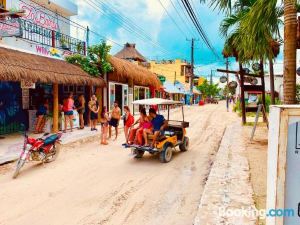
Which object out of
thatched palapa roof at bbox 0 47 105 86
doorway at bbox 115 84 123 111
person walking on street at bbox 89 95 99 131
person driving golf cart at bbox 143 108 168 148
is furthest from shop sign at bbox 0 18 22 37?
doorway at bbox 115 84 123 111

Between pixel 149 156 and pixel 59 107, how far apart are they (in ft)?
23.0

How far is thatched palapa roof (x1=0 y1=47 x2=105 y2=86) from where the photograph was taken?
11094mm

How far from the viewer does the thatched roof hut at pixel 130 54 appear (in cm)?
4316

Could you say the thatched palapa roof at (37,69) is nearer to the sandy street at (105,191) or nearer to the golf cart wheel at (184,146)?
the sandy street at (105,191)

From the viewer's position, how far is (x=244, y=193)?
5.61 meters

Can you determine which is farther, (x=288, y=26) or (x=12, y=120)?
(x=12, y=120)

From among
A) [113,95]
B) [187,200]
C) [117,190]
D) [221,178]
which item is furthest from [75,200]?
[113,95]

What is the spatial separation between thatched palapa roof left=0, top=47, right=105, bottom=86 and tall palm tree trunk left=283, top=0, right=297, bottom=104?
8849 mm

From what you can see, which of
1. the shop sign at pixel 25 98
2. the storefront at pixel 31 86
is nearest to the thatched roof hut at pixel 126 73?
the storefront at pixel 31 86

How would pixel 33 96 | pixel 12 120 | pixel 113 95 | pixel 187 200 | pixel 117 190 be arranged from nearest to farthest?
1. pixel 187 200
2. pixel 117 190
3. pixel 12 120
4. pixel 33 96
5. pixel 113 95

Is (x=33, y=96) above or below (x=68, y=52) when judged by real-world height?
below

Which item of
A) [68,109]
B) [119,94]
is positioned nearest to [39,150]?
[68,109]

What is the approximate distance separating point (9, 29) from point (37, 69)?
181 cm

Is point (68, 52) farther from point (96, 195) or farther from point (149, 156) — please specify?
point (96, 195)
